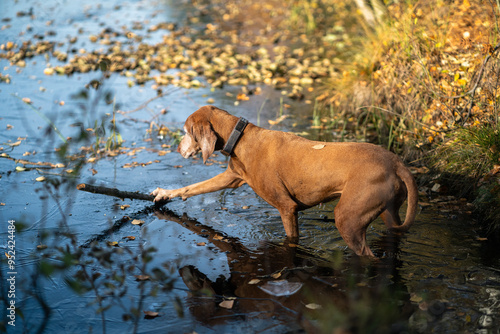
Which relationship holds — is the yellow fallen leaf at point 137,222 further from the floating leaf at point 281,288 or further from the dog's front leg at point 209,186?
the floating leaf at point 281,288

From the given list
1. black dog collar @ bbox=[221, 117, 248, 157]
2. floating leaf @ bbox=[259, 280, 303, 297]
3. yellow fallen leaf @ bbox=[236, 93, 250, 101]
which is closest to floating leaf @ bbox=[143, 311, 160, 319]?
floating leaf @ bbox=[259, 280, 303, 297]

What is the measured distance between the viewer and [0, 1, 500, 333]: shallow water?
4.08 metres

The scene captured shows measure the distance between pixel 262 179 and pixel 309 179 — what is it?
523 mm

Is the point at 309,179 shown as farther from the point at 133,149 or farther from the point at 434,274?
the point at 133,149

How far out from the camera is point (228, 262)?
5.16 m

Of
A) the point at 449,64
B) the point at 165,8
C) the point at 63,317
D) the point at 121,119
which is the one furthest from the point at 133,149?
the point at 165,8

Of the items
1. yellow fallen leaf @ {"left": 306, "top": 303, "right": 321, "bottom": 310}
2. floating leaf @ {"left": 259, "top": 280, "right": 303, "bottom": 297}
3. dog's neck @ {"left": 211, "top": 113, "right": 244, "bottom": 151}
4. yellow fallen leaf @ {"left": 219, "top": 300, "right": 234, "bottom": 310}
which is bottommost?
floating leaf @ {"left": 259, "top": 280, "right": 303, "bottom": 297}

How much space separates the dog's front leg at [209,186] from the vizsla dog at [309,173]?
0.01 m

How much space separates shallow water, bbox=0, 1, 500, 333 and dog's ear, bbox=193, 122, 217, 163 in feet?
3.35

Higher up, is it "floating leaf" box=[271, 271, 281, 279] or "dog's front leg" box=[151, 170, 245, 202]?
"dog's front leg" box=[151, 170, 245, 202]

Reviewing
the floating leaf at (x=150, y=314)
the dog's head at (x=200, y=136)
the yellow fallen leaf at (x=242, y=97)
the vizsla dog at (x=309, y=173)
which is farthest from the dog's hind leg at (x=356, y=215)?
the yellow fallen leaf at (x=242, y=97)

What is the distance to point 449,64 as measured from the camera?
293 inches

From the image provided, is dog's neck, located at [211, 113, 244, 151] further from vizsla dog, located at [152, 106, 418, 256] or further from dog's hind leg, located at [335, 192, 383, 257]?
dog's hind leg, located at [335, 192, 383, 257]

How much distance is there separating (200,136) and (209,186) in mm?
752
